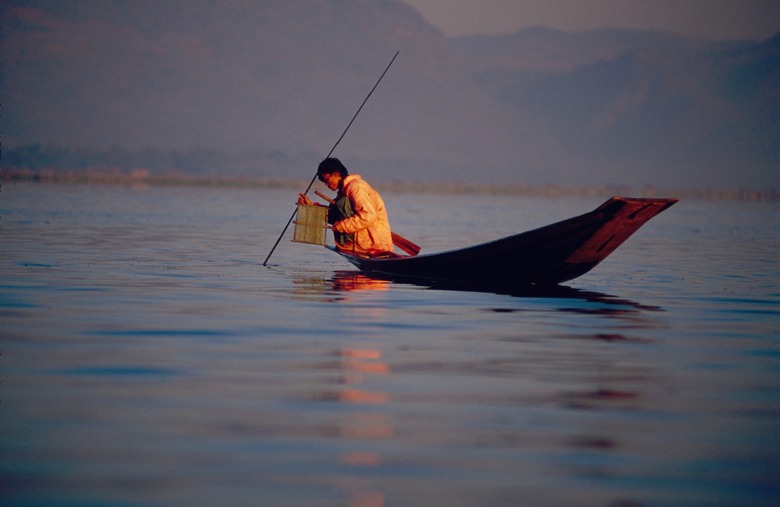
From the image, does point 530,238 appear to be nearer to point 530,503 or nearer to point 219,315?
point 219,315

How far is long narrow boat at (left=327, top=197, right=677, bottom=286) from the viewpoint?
46.9 feet

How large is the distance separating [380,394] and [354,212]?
26.7 feet

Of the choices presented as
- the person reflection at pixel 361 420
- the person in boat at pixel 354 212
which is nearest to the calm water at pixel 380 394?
the person reflection at pixel 361 420

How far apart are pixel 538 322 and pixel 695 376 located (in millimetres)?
3139

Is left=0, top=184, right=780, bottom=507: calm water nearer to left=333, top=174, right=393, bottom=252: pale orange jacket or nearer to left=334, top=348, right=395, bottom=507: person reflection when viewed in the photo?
left=334, top=348, right=395, bottom=507: person reflection

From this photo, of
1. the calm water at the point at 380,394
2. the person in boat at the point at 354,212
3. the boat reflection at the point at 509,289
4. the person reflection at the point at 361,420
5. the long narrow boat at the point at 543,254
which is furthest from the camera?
the person in boat at the point at 354,212

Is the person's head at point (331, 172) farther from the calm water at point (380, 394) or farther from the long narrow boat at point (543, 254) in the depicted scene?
the calm water at point (380, 394)

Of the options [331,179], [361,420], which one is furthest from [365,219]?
[361,420]

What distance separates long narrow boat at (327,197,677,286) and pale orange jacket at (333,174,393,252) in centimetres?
39

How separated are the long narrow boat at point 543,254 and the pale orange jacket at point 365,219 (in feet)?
1.27

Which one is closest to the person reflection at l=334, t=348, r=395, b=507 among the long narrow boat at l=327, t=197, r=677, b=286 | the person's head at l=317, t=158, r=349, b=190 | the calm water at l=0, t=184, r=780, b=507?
the calm water at l=0, t=184, r=780, b=507

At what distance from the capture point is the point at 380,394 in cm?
796

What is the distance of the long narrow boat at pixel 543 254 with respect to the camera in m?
14.3

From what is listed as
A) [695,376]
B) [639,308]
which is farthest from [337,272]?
[695,376]
